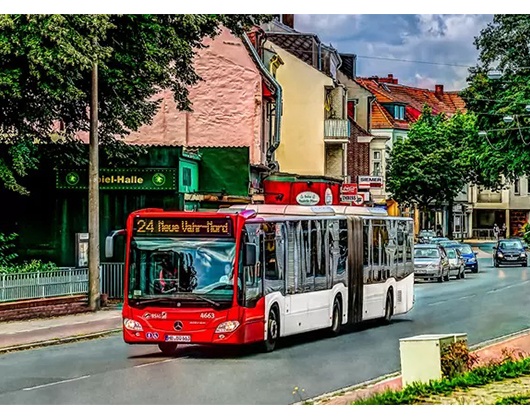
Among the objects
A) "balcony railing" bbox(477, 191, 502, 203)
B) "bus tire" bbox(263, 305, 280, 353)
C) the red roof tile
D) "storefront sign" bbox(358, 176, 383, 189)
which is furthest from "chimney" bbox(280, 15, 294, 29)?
"bus tire" bbox(263, 305, 280, 353)

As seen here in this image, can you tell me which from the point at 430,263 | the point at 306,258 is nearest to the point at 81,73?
the point at 306,258

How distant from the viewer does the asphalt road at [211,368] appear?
16.3 metres

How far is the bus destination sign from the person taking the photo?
20312 millimetres

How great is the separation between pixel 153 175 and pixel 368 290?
10.0 metres

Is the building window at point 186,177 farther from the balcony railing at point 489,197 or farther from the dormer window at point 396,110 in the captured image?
the balcony railing at point 489,197

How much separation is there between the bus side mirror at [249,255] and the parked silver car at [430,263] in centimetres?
2627

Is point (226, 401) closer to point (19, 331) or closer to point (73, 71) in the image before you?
point (19, 331)

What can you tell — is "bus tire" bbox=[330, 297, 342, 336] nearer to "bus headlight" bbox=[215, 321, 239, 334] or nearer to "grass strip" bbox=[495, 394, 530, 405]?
"bus headlight" bbox=[215, 321, 239, 334]

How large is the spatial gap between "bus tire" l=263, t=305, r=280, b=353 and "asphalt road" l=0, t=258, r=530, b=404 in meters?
0.23

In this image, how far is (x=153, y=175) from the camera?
112 ft

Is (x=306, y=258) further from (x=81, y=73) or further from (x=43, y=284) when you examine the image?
(x=81, y=73)

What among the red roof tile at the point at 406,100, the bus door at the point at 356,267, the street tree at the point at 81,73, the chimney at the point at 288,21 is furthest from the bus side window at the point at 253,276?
the chimney at the point at 288,21

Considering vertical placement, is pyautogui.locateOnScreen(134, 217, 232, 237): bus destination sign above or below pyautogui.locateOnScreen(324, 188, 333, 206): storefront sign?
below

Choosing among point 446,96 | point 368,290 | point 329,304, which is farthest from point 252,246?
point 446,96
